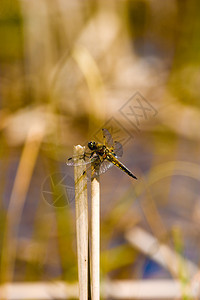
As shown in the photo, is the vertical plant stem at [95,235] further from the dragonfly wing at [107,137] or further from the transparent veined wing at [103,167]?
the dragonfly wing at [107,137]

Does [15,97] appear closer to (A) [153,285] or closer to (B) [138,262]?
(B) [138,262]

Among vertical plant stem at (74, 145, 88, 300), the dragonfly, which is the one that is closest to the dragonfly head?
the dragonfly

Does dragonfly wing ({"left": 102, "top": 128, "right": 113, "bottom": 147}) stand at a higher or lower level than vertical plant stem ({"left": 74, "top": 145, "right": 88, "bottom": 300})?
higher

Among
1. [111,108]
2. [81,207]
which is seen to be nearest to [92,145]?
[81,207]

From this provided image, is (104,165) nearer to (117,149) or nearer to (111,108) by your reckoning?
(117,149)

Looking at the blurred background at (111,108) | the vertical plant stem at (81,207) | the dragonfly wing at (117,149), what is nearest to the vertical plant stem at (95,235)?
the vertical plant stem at (81,207)

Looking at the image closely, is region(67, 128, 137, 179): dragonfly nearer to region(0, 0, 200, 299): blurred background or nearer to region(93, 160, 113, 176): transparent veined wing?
region(93, 160, 113, 176): transparent veined wing
